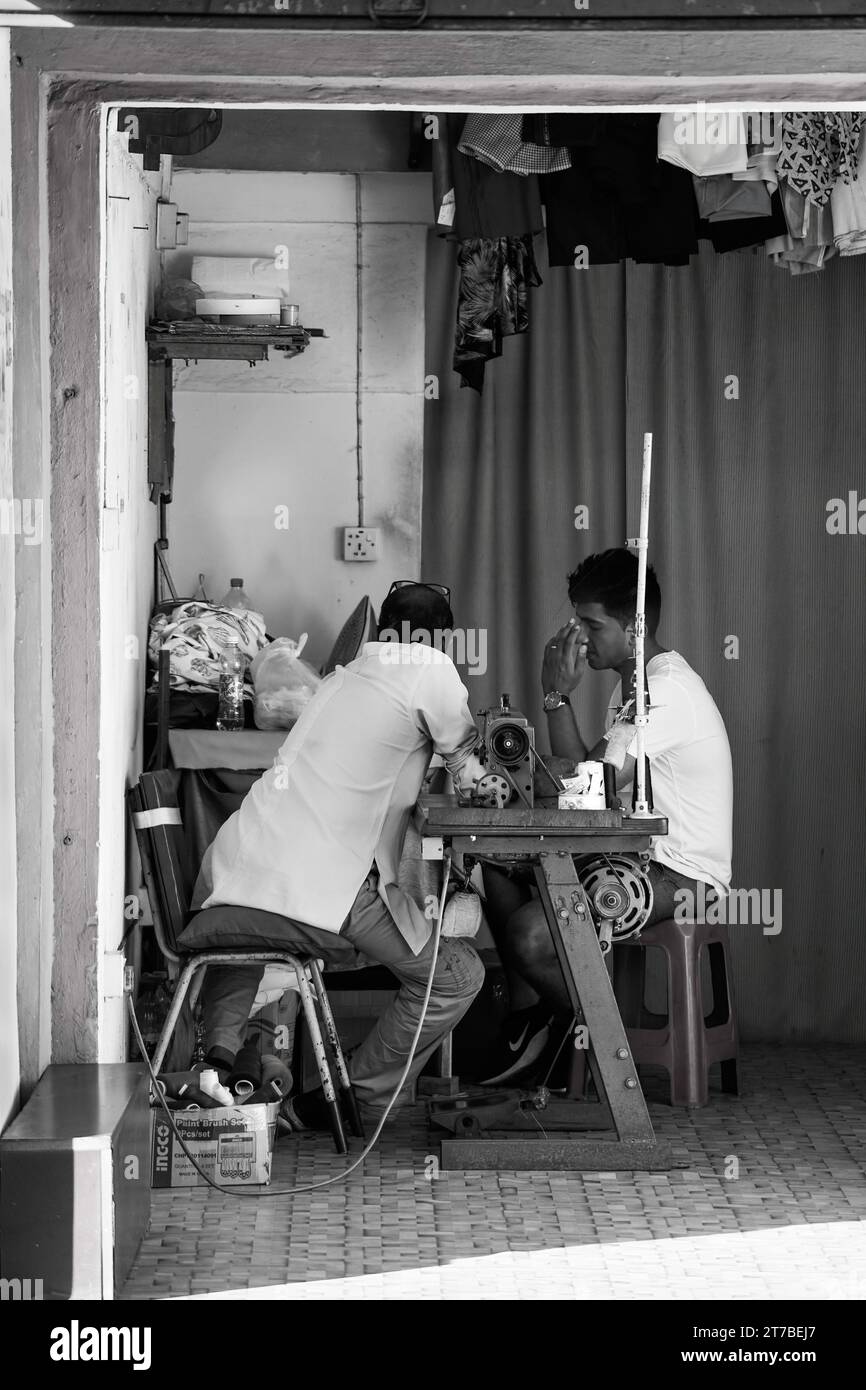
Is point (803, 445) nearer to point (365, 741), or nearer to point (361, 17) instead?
point (365, 741)

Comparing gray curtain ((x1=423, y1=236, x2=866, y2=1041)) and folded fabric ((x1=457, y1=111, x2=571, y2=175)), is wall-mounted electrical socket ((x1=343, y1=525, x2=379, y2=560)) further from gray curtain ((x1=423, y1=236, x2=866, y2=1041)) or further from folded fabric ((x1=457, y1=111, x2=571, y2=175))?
folded fabric ((x1=457, y1=111, x2=571, y2=175))

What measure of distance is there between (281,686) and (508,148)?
1575 millimetres

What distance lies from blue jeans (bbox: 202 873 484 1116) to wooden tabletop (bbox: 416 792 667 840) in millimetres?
406

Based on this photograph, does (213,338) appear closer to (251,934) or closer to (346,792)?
(346,792)

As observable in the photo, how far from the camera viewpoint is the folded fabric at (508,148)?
14.4ft

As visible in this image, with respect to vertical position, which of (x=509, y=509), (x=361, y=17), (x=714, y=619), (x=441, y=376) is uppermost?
(x=361, y=17)

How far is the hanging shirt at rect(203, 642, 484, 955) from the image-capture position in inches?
151

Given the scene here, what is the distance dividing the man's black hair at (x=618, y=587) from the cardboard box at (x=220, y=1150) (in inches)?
61.7

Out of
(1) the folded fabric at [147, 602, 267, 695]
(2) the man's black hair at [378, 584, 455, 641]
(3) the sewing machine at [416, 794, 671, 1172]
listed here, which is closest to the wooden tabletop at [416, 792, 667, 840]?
(3) the sewing machine at [416, 794, 671, 1172]

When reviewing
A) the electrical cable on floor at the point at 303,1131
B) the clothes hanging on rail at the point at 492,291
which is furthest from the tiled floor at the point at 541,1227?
the clothes hanging on rail at the point at 492,291

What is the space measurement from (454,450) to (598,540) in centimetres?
53

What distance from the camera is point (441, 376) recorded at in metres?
5.11

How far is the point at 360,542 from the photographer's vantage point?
507cm
